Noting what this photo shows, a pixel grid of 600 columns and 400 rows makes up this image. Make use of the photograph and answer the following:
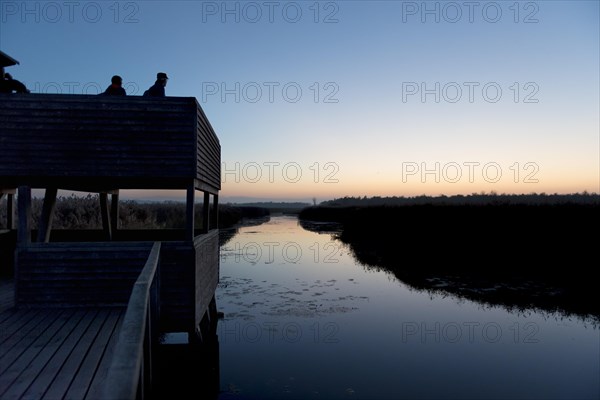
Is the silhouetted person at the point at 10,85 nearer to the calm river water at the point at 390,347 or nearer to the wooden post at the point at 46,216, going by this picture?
the wooden post at the point at 46,216

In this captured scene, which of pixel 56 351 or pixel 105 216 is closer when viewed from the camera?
pixel 56 351

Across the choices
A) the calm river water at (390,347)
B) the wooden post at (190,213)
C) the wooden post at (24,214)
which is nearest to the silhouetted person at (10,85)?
the wooden post at (24,214)

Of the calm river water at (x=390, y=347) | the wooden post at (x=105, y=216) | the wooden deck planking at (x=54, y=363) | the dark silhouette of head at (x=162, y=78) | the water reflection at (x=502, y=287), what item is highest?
the dark silhouette of head at (x=162, y=78)

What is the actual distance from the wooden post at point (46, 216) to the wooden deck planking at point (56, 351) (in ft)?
8.78

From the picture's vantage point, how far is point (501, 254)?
23500 millimetres

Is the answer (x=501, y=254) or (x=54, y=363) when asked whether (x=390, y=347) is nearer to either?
(x=54, y=363)

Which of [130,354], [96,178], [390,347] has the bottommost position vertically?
[390,347]

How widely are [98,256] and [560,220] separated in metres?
23.3

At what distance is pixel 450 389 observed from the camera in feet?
25.3

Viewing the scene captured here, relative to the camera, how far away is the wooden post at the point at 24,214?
8.19 meters

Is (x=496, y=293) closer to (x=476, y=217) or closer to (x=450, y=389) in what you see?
(x=450, y=389)

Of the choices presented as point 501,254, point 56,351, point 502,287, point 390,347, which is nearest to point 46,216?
point 56,351

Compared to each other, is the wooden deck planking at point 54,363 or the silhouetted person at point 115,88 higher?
the silhouetted person at point 115,88

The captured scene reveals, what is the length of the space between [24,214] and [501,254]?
22224mm
